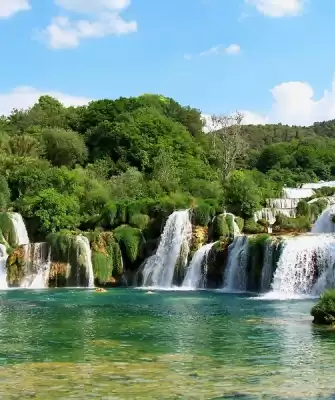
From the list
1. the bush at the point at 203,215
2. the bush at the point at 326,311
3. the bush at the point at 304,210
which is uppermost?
the bush at the point at 304,210

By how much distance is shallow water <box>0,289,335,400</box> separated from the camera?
44.4 ft

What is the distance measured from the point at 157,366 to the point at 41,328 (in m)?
8.18

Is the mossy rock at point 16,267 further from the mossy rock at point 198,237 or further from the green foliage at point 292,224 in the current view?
the green foliage at point 292,224

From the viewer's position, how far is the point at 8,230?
4950 cm

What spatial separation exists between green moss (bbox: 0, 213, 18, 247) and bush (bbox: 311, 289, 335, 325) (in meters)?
30.6

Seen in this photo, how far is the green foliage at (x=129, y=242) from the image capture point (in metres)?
47.0

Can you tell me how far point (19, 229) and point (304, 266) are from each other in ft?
76.9

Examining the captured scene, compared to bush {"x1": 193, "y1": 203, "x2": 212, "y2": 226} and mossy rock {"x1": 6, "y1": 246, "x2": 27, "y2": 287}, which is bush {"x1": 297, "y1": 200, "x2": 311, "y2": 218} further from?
mossy rock {"x1": 6, "y1": 246, "x2": 27, "y2": 287}

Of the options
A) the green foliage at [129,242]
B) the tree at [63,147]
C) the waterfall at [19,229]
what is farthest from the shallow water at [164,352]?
the tree at [63,147]

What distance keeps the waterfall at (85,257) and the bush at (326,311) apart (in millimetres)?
24723

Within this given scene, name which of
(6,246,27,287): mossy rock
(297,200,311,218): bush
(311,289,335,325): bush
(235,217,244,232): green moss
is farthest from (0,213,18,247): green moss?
(311,289,335,325): bush

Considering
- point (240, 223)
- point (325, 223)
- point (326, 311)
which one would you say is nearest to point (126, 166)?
point (240, 223)

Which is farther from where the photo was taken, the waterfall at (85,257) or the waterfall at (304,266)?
the waterfall at (85,257)

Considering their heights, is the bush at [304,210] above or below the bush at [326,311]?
above
